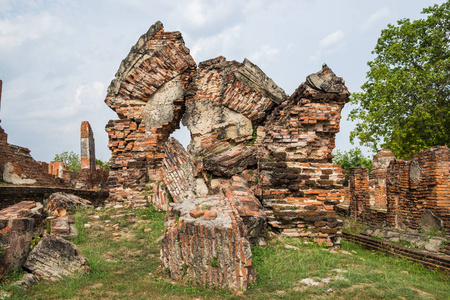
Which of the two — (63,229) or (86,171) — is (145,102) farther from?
(86,171)

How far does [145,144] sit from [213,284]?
618cm

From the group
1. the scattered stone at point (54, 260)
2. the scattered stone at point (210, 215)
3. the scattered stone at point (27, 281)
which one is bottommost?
the scattered stone at point (27, 281)

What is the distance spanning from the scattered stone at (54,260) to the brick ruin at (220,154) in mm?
1105

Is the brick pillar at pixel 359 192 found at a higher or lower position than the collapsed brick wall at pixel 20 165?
lower

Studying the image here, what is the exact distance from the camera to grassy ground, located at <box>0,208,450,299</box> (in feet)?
12.3

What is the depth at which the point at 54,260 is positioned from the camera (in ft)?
14.1

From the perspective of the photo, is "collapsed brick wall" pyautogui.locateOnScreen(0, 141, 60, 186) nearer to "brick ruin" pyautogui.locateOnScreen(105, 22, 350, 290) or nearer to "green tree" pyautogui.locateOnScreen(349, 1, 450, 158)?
"brick ruin" pyautogui.locateOnScreen(105, 22, 350, 290)

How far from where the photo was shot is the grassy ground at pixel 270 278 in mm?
3740

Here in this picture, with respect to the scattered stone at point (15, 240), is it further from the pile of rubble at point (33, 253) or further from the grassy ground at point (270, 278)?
the grassy ground at point (270, 278)

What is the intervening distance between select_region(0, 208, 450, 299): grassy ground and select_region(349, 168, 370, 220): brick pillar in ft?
23.1

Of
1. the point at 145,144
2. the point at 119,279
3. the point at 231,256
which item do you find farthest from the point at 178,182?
the point at 231,256

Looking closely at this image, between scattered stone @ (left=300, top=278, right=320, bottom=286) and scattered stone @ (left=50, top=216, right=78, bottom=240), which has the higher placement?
scattered stone @ (left=50, top=216, right=78, bottom=240)

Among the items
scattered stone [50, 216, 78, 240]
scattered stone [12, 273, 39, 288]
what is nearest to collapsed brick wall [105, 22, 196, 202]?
scattered stone [50, 216, 78, 240]

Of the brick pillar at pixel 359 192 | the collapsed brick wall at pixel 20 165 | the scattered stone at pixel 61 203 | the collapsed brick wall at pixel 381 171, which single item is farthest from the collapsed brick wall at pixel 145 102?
the collapsed brick wall at pixel 381 171
